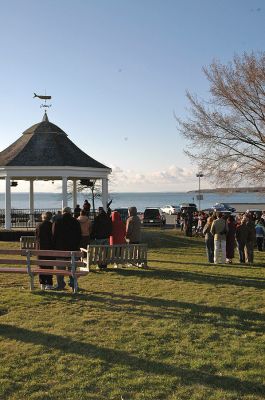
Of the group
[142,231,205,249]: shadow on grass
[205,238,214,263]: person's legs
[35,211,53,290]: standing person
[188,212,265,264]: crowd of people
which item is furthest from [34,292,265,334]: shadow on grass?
[142,231,205,249]: shadow on grass

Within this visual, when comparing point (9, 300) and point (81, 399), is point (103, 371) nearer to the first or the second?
point (81, 399)

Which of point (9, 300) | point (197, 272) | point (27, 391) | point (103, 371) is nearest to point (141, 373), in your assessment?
point (103, 371)

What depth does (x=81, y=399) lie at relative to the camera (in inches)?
211

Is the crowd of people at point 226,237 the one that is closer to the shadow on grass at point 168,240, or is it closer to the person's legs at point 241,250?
the person's legs at point 241,250

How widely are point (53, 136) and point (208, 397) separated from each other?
932 inches

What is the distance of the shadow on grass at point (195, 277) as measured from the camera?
11.9 meters

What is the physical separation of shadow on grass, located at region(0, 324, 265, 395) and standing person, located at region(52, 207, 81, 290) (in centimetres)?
331

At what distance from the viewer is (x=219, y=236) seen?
598 inches

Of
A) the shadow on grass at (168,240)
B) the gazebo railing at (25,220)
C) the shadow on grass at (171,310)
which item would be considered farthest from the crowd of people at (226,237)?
the gazebo railing at (25,220)

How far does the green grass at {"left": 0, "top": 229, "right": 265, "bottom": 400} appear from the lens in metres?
5.69

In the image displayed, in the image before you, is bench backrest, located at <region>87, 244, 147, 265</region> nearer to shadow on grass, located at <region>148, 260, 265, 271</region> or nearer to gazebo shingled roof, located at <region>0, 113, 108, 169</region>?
shadow on grass, located at <region>148, 260, 265, 271</region>

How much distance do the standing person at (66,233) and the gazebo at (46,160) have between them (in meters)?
14.2

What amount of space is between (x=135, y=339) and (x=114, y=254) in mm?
5869

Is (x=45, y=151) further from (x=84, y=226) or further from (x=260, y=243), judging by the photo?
(x=84, y=226)
